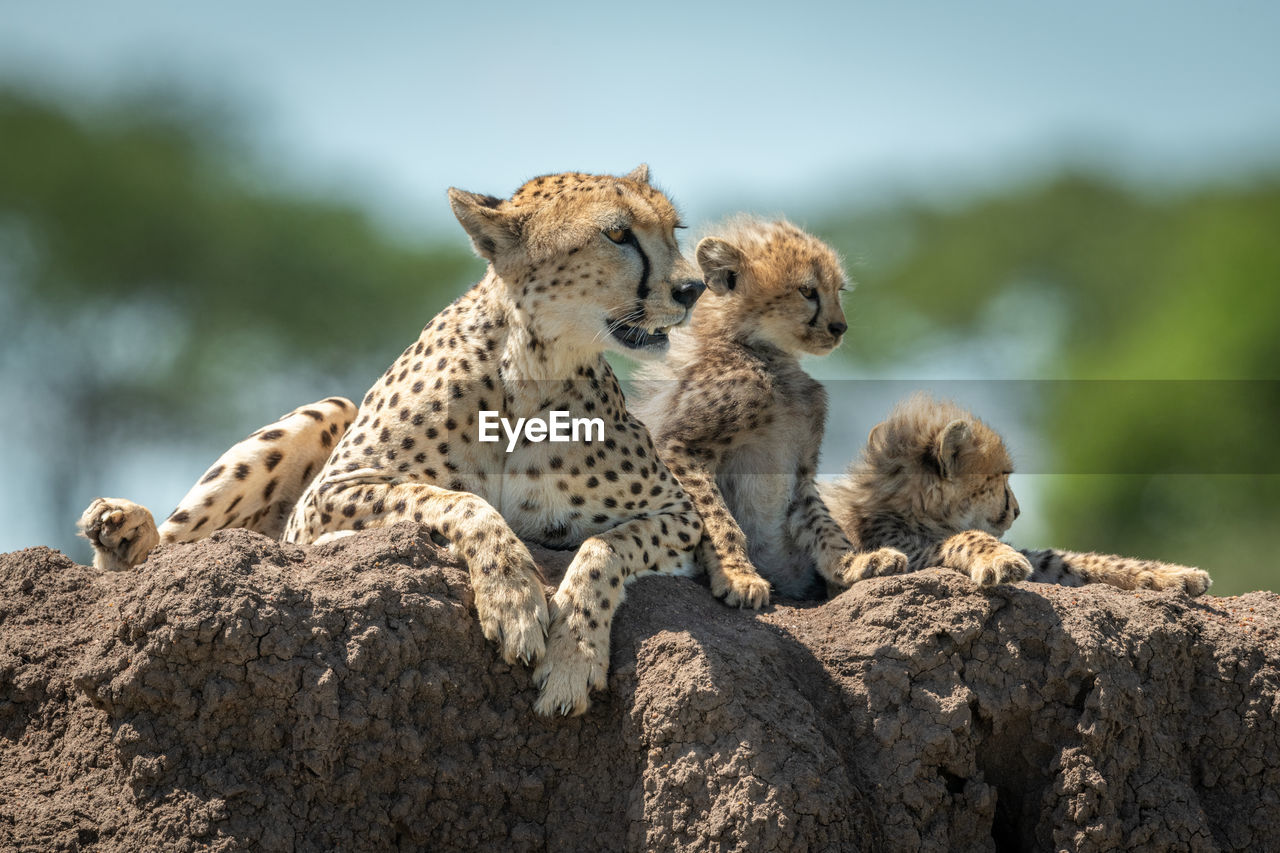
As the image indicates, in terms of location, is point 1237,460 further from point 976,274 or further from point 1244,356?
point 976,274

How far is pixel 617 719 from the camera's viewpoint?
3.39 m

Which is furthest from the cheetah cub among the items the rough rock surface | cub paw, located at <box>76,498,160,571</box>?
cub paw, located at <box>76,498,160,571</box>

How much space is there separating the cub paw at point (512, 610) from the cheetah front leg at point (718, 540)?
0.71 metres

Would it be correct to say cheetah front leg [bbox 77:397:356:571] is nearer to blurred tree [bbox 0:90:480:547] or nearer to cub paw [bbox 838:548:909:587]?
cub paw [bbox 838:548:909:587]

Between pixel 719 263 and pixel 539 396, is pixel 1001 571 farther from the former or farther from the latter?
pixel 719 263

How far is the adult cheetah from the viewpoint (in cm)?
392

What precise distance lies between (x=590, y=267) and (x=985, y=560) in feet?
4.23

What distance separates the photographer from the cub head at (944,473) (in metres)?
4.61

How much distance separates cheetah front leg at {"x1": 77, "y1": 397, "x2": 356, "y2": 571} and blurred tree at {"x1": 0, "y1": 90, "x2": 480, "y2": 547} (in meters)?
8.46

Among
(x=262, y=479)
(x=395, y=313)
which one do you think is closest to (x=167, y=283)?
(x=395, y=313)

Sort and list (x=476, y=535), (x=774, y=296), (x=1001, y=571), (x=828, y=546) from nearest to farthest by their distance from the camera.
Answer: (x=476, y=535)
(x=1001, y=571)
(x=828, y=546)
(x=774, y=296)

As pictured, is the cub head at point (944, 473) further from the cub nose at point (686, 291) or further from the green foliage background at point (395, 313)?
the green foliage background at point (395, 313)

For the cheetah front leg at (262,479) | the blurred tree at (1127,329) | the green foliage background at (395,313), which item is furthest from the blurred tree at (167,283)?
the cheetah front leg at (262,479)

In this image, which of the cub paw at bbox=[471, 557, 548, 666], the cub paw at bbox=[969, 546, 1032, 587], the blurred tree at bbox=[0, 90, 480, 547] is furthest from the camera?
the blurred tree at bbox=[0, 90, 480, 547]
